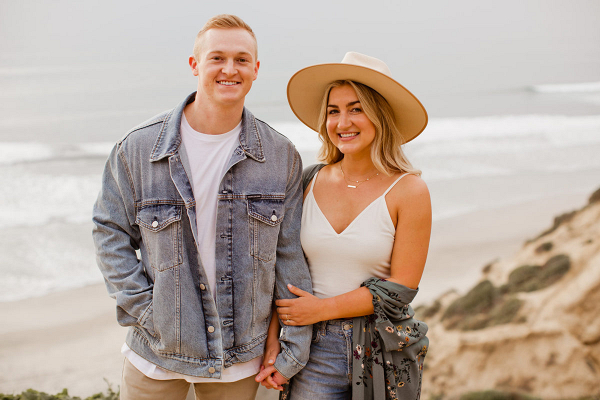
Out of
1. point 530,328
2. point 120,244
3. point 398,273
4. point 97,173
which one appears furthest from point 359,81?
point 97,173

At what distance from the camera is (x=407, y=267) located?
2.14m

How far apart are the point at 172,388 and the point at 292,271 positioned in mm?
731

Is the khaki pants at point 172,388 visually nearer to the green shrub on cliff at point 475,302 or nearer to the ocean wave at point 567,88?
the green shrub on cliff at point 475,302

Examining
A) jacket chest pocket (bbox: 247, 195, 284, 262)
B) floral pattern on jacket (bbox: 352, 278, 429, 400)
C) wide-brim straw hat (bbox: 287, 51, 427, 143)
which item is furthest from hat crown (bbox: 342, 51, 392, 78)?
floral pattern on jacket (bbox: 352, 278, 429, 400)

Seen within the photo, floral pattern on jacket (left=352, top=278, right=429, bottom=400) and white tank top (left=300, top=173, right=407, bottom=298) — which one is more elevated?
white tank top (left=300, top=173, right=407, bottom=298)

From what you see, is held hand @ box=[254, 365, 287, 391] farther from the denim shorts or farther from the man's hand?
the denim shorts

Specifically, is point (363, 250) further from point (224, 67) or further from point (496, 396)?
point (496, 396)

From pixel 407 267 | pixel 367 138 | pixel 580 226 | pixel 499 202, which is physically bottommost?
pixel 499 202

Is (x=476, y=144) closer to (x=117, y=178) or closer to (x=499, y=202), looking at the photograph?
(x=499, y=202)

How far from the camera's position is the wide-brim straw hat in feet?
7.34

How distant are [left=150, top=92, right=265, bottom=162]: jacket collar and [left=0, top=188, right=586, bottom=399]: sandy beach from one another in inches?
69.7

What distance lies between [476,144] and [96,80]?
36.6 ft

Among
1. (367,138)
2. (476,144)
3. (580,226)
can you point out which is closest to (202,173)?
(367,138)

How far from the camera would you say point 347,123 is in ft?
7.45
